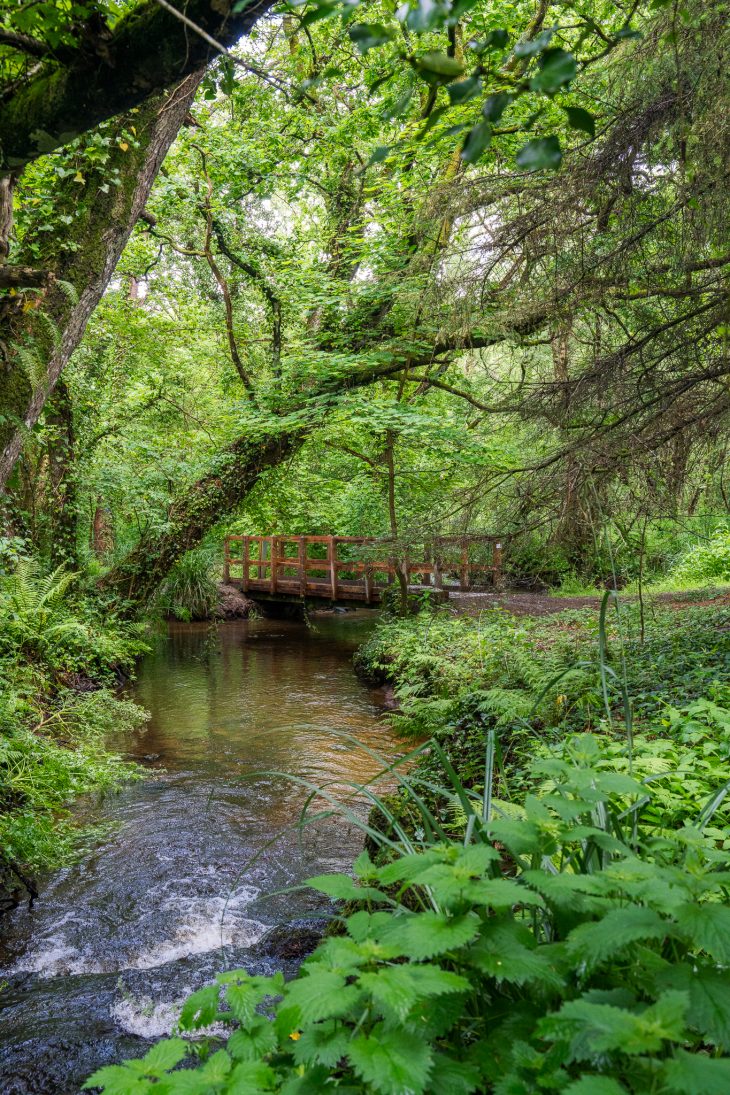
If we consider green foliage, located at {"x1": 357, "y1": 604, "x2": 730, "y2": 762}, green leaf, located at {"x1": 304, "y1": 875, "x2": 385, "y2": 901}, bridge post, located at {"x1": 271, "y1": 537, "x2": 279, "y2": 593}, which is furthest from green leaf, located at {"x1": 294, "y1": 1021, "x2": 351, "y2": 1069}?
bridge post, located at {"x1": 271, "y1": 537, "x2": 279, "y2": 593}

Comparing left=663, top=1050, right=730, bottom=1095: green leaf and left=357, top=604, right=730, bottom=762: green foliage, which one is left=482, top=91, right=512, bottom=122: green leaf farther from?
left=357, top=604, right=730, bottom=762: green foliage

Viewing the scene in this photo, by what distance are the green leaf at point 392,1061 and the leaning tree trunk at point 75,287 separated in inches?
113

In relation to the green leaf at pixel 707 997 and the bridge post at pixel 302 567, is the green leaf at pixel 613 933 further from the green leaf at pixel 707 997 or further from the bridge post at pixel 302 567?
the bridge post at pixel 302 567

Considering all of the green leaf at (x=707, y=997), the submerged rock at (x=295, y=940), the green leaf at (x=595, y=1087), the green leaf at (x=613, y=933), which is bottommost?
the submerged rock at (x=295, y=940)

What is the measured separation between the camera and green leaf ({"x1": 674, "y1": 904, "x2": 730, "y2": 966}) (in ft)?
3.14

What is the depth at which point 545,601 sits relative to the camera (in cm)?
1210

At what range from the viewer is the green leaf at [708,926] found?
957 millimetres

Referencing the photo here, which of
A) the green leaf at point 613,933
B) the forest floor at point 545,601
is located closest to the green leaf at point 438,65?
the green leaf at point 613,933

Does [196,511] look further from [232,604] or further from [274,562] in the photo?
[232,604]

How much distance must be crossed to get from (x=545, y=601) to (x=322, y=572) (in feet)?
19.9

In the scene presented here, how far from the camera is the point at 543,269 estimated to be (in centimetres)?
443

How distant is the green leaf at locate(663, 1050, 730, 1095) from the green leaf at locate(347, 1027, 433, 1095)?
1.12 feet

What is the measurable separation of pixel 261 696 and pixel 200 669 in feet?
7.15

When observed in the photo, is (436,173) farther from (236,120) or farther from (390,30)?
(390,30)
